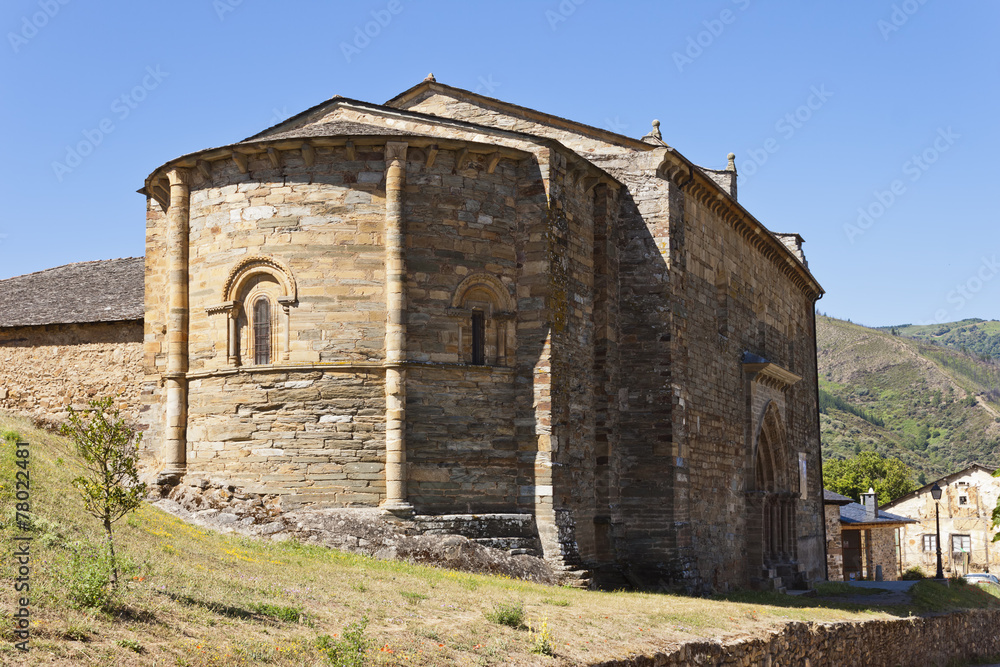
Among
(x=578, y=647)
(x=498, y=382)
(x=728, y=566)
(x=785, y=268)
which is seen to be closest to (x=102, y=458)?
(x=578, y=647)

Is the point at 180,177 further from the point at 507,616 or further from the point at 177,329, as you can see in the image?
the point at 507,616

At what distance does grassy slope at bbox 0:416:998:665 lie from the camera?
25.2ft

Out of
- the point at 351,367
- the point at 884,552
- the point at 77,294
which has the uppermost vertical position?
the point at 77,294

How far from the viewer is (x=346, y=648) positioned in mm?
8078

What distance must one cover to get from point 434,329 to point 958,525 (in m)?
41.4

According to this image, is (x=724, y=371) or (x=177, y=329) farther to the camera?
(x=724, y=371)

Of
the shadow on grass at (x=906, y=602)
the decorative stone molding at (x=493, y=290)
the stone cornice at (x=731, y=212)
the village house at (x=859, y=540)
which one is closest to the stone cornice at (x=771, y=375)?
the stone cornice at (x=731, y=212)

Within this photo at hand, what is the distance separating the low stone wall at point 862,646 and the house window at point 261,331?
8.28 metres

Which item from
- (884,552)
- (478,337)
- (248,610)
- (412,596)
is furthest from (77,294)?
(884,552)

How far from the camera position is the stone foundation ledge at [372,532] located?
14.9m

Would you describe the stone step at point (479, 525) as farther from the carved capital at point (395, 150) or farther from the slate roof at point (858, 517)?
the slate roof at point (858, 517)

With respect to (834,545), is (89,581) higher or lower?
higher

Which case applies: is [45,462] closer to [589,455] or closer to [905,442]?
[589,455]

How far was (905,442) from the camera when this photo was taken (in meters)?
108
